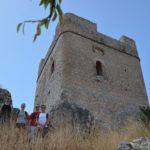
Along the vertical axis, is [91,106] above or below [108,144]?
above

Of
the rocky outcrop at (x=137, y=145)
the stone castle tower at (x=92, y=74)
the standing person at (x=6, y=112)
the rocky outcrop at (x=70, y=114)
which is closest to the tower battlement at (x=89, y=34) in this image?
the stone castle tower at (x=92, y=74)

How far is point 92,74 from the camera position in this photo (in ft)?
50.6

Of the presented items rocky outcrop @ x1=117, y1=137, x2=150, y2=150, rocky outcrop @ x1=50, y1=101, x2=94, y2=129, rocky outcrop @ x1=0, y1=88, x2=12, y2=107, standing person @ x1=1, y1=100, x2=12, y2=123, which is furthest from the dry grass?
rocky outcrop @ x1=50, y1=101, x2=94, y2=129

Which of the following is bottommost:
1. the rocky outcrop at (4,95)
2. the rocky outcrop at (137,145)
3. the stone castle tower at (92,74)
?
the rocky outcrop at (137,145)

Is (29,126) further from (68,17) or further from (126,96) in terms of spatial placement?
(68,17)

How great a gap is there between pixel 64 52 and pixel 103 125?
4230 mm

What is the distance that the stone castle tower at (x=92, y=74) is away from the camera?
14211mm

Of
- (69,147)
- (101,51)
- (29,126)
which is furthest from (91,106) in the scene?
(69,147)

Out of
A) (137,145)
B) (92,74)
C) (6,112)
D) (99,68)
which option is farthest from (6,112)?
(99,68)

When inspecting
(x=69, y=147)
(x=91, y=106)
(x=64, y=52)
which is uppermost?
(x=64, y=52)

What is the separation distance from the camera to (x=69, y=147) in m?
6.11

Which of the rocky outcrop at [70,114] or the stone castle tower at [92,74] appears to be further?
the stone castle tower at [92,74]

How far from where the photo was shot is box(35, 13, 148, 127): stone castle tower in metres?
14.2

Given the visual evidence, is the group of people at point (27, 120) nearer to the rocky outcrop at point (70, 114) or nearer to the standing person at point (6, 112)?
the standing person at point (6, 112)
